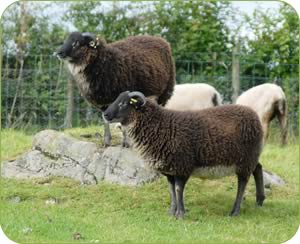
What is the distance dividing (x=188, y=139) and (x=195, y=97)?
19.6 ft

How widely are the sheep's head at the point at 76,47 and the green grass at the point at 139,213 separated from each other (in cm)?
215

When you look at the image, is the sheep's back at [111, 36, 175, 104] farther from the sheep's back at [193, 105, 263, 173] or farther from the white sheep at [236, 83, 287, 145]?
the white sheep at [236, 83, 287, 145]

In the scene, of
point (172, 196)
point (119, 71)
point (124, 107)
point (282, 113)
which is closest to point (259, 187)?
point (172, 196)

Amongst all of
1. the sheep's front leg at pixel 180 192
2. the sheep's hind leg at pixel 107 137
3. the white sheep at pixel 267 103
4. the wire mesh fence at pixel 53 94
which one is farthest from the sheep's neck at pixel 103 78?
the wire mesh fence at pixel 53 94

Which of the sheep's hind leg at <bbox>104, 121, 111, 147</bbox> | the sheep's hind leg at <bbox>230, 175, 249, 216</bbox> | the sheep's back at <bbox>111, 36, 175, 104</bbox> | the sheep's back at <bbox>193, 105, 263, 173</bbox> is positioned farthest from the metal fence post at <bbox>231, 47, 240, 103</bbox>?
the sheep's hind leg at <bbox>230, 175, 249, 216</bbox>

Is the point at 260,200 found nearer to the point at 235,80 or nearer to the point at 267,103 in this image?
the point at 267,103

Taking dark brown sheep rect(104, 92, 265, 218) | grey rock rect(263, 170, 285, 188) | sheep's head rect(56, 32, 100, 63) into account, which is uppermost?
sheep's head rect(56, 32, 100, 63)

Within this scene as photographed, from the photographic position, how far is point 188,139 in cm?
871

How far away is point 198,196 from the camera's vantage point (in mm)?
10023

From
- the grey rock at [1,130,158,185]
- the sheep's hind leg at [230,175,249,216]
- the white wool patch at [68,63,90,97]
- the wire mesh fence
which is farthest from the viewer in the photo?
the wire mesh fence

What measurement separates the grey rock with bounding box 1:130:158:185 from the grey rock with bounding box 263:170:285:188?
1980 millimetres

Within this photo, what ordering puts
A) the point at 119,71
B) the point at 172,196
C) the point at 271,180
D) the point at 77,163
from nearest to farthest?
the point at 172,196, the point at 119,71, the point at 77,163, the point at 271,180

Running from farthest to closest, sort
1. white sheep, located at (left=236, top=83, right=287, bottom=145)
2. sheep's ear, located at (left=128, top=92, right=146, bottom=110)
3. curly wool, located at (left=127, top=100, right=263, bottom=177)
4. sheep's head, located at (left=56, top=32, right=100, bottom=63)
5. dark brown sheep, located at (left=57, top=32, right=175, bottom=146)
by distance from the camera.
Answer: white sheep, located at (left=236, top=83, right=287, bottom=145) → dark brown sheep, located at (left=57, top=32, right=175, bottom=146) → sheep's head, located at (left=56, top=32, right=100, bottom=63) → sheep's ear, located at (left=128, top=92, right=146, bottom=110) → curly wool, located at (left=127, top=100, right=263, bottom=177)

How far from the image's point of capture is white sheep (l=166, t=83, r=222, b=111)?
14461 millimetres
